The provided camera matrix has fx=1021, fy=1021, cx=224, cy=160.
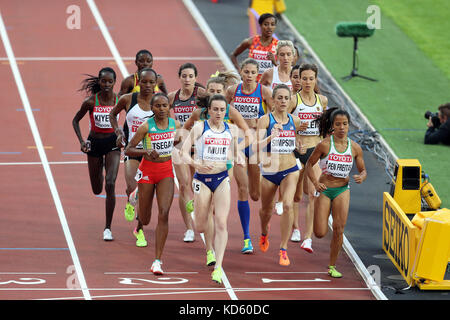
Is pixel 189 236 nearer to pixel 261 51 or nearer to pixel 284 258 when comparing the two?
pixel 284 258

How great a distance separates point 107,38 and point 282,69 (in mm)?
9818

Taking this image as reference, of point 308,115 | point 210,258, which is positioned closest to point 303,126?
point 308,115

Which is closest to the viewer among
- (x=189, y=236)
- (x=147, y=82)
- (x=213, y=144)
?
(x=213, y=144)

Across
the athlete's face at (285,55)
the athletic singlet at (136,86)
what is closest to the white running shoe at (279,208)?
the athlete's face at (285,55)

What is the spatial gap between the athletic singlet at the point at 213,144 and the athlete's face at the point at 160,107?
0.54 metres

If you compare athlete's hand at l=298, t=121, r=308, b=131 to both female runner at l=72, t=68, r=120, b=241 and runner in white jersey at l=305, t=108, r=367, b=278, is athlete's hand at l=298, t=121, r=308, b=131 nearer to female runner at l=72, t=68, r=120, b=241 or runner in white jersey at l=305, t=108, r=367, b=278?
runner in white jersey at l=305, t=108, r=367, b=278

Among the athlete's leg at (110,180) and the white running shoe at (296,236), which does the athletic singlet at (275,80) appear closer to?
the white running shoe at (296,236)

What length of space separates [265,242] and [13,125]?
275 inches

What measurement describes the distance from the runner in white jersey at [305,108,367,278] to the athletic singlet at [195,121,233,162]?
3.80 ft

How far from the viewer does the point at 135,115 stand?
45.7 feet

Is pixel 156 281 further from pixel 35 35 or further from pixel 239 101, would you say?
pixel 35 35

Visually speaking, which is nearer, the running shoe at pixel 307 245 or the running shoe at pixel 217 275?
the running shoe at pixel 217 275

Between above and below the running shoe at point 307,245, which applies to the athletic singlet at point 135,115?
above

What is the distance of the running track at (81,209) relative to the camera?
13.0 m
